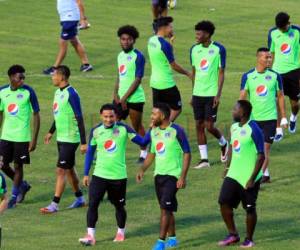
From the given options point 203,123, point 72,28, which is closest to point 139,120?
point 203,123

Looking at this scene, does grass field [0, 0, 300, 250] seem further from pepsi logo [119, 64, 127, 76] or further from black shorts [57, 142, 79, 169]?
pepsi logo [119, 64, 127, 76]

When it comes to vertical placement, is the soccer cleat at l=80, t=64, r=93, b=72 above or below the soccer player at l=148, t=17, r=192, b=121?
below

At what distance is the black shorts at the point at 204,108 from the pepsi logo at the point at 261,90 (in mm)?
1540

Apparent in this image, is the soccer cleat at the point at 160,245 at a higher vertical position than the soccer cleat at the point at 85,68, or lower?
lower

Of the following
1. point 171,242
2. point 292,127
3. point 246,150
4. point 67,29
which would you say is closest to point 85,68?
point 67,29

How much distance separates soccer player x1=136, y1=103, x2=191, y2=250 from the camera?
16969mm

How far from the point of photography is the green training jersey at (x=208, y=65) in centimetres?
2192

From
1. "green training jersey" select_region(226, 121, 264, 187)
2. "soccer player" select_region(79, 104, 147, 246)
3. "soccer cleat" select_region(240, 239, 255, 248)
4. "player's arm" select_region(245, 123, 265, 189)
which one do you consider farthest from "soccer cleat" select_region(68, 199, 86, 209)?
"player's arm" select_region(245, 123, 265, 189)

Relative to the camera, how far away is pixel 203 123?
22156mm

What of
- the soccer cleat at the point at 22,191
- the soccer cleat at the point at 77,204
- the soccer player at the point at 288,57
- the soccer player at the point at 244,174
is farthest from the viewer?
the soccer player at the point at 288,57

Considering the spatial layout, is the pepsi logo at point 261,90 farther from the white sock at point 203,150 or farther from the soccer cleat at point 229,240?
the soccer cleat at point 229,240

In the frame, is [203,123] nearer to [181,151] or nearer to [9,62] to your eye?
[181,151]

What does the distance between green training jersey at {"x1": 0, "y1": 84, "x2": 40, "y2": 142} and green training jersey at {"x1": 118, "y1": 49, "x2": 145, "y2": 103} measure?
2.62 metres

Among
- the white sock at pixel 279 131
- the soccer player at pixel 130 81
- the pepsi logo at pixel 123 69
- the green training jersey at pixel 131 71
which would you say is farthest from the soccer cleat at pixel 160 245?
the white sock at pixel 279 131
